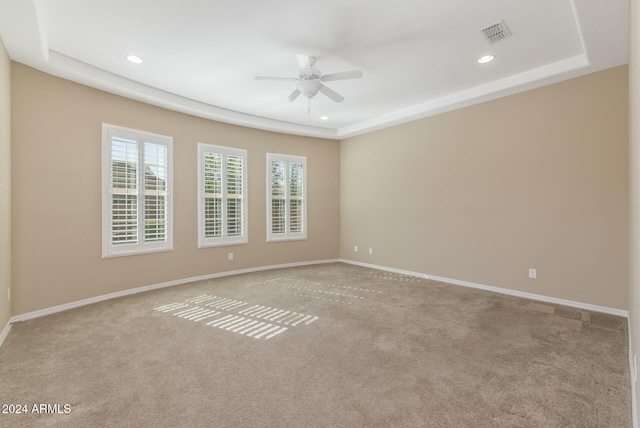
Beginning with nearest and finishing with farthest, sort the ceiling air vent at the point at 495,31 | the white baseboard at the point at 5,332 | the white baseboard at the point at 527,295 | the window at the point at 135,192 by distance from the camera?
1. the white baseboard at the point at 5,332
2. the ceiling air vent at the point at 495,31
3. the white baseboard at the point at 527,295
4. the window at the point at 135,192

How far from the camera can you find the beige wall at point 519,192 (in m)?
3.53

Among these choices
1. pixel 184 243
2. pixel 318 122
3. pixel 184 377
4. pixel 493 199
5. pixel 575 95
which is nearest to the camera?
pixel 184 377

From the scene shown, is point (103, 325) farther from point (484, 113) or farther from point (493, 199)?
point (484, 113)

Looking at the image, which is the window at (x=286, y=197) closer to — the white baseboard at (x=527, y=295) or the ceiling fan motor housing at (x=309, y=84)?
the white baseboard at (x=527, y=295)

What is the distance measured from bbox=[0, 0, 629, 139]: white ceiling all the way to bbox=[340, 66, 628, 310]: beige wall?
1.32ft

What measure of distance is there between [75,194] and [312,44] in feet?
11.4

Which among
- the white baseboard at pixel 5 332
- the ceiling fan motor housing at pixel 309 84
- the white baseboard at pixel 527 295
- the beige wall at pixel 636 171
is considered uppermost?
the ceiling fan motor housing at pixel 309 84

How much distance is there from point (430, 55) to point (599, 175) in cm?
250

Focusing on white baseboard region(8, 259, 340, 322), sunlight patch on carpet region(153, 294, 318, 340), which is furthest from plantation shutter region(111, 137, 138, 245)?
sunlight patch on carpet region(153, 294, 318, 340)

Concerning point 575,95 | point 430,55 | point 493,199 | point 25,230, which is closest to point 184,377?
point 25,230

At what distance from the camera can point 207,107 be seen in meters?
5.05

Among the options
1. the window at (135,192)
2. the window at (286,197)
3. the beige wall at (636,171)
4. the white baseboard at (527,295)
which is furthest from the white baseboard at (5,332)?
the white baseboard at (527,295)

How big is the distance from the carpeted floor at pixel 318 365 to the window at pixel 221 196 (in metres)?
1.65

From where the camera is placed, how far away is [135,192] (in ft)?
14.4
